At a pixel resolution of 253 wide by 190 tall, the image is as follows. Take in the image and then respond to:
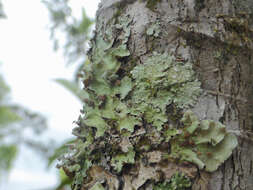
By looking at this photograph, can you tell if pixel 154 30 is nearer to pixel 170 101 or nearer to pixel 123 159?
pixel 170 101

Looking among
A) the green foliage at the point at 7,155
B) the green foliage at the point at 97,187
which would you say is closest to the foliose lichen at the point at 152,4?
the green foliage at the point at 97,187

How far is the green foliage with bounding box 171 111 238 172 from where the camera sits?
45 centimetres

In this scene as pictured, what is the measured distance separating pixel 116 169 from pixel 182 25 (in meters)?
0.31

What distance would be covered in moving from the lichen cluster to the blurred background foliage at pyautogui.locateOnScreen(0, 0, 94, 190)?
0.24ft

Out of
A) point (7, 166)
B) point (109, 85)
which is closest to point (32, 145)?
point (7, 166)

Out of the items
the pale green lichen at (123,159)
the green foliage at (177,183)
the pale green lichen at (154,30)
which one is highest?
the pale green lichen at (154,30)

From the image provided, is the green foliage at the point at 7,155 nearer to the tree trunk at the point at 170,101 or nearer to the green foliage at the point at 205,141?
the tree trunk at the point at 170,101

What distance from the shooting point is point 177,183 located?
431 millimetres

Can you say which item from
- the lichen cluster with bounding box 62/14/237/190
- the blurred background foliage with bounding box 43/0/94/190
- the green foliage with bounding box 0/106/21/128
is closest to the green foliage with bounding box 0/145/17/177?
the green foliage with bounding box 0/106/21/128

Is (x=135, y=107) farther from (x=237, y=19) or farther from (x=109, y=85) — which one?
(x=237, y=19)

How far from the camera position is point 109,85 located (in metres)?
0.54

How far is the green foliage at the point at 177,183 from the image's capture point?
43 cm

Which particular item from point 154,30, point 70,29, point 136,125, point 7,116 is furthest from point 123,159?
point 7,116

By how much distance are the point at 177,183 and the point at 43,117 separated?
4338 millimetres
